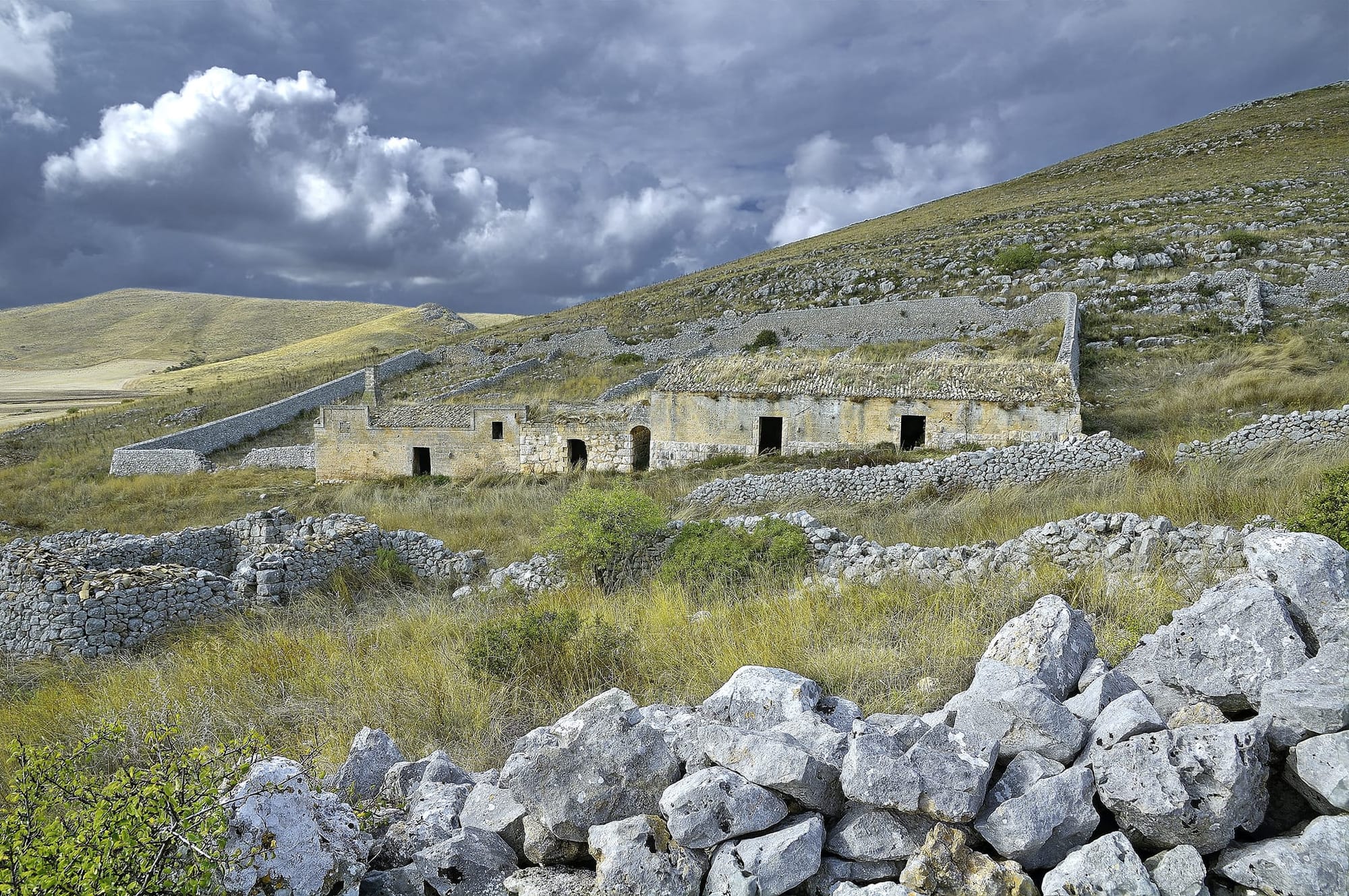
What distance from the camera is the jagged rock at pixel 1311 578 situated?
303cm

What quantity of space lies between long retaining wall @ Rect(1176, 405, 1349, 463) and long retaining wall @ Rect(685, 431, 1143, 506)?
1.00 metres

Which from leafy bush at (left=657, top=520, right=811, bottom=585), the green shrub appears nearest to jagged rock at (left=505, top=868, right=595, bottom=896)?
leafy bush at (left=657, top=520, right=811, bottom=585)

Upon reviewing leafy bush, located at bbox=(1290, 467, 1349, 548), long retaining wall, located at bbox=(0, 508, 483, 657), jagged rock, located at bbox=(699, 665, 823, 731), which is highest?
leafy bush, located at bbox=(1290, 467, 1349, 548)

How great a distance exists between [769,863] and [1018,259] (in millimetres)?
42178

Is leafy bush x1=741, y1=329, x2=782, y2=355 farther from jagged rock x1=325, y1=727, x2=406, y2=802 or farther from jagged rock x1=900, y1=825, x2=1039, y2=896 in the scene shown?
jagged rock x1=900, y1=825, x2=1039, y2=896

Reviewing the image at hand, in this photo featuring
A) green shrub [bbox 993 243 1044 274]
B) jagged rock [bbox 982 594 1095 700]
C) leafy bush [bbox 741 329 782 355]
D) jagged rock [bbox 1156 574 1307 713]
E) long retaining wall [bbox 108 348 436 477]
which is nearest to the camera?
jagged rock [bbox 1156 574 1307 713]

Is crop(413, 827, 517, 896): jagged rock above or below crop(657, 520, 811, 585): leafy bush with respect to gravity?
below

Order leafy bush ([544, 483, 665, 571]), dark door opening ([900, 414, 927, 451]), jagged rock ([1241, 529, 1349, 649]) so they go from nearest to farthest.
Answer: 1. jagged rock ([1241, 529, 1349, 649])
2. leafy bush ([544, 483, 665, 571])
3. dark door opening ([900, 414, 927, 451])

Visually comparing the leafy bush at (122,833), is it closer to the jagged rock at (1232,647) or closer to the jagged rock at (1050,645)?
the jagged rock at (1050,645)

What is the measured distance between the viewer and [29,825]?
7.24 feet

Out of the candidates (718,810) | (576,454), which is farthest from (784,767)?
(576,454)

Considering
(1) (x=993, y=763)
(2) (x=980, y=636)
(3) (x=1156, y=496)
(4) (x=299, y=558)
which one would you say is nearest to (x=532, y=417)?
(4) (x=299, y=558)

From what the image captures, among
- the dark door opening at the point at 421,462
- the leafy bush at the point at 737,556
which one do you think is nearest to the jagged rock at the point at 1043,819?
the leafy bush at the point at 737,556

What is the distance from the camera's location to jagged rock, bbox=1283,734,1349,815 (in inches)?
85.2
